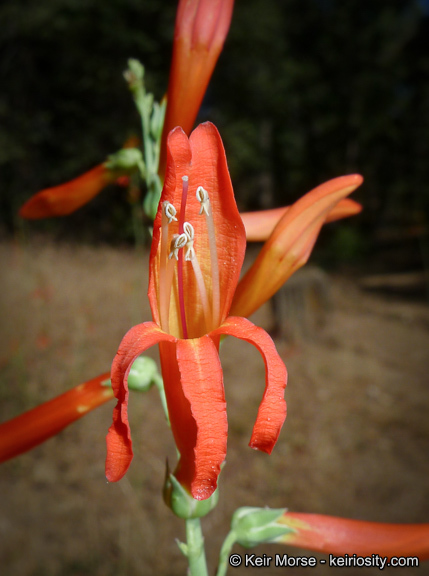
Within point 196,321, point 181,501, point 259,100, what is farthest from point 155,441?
point 259,100

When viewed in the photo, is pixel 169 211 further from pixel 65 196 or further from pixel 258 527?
pixel 258 527

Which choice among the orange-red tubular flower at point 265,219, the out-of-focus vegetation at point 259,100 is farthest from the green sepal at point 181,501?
the out-of-focus vegetation at point 259,100

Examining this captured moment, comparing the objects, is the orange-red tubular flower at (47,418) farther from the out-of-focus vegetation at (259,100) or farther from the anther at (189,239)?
the out-of-focus vegetation at (259,100)

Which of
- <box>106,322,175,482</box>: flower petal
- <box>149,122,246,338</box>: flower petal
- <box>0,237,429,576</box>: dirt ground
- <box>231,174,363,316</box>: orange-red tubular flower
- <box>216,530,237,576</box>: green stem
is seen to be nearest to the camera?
<box>106,322,175,482</box>: flower petal

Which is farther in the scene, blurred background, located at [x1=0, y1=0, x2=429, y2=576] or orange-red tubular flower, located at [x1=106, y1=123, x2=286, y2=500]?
blurred background, located at [x1=0, y1=0, x2=429, y2=576]

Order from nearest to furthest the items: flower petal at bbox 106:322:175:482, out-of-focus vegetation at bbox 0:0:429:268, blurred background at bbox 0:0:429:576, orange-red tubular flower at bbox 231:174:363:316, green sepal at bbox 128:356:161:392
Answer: flower petal at bbox 106:322:175:482 < orange-red tubular flower at bbox 231:174:363:316 < green sepal at bbox 128:356:161:392 < blurred background at bbox 0:0:429:576 < out-of-focus vegetation at bbox 0:0:429:268

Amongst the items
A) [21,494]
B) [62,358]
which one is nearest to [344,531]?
[21,494]

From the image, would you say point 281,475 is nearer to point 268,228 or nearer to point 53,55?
point 268,228

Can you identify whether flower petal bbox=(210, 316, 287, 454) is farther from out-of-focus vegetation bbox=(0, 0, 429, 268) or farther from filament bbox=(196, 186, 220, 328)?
out-of-focus vegetation bbox=(0, 0, 429, 268)

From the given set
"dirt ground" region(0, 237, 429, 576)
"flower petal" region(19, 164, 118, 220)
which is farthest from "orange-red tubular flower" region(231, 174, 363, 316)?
"dirt ground" region(0, 237, 429, 576)
